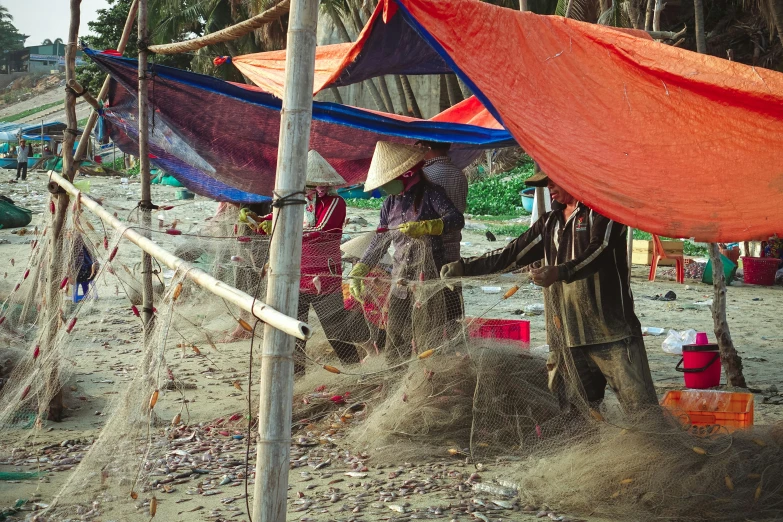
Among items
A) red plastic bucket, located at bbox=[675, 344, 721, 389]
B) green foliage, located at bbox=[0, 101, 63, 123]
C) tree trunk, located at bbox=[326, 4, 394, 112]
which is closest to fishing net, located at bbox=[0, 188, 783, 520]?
red plastic bucket, located at bbox=[675, 344, 721, 389]

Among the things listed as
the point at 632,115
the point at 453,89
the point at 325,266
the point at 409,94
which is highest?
the point at 453,89

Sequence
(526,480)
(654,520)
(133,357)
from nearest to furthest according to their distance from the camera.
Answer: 1. (654,520)
2. (526,480)
3. (133,357)

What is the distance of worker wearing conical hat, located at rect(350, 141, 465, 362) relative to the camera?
4.80m

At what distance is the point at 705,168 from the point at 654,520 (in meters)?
1.51

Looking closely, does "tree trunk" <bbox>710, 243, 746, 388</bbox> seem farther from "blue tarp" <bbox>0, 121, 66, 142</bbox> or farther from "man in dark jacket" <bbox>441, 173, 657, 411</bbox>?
"blue tarp" <bbox>0, 121, 66, 142</bbox>

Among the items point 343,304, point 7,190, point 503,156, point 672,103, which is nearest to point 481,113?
point 343,304

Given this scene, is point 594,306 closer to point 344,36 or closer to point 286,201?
point 286,201

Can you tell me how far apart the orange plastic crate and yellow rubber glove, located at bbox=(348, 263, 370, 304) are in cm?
181

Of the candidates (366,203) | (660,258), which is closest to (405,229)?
(660,258)

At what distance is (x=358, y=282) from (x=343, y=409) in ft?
2.51

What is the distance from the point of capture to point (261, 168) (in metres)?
7.16

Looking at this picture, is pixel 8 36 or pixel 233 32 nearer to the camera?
pixel 233 32

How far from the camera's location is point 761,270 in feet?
34.9

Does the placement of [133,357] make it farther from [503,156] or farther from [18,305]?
[503,156]
